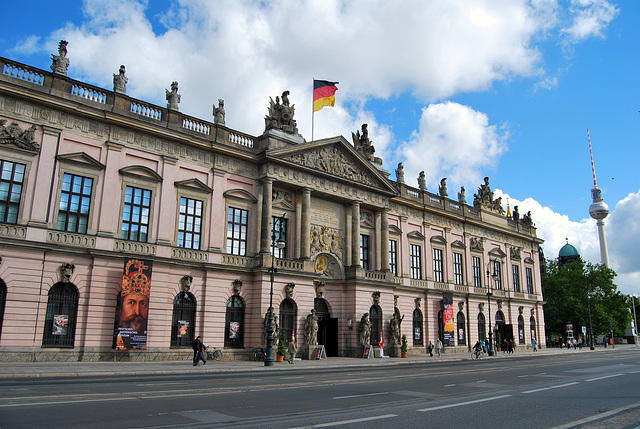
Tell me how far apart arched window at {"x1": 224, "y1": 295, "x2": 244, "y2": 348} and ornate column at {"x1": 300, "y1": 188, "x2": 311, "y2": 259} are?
6126 mm

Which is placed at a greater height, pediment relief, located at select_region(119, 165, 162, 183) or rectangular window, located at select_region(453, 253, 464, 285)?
pediment relief, located at select_region(119, 165, 162, 183)

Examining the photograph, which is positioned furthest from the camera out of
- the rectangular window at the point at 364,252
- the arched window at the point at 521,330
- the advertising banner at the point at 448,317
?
the arched window at the point at 521,330

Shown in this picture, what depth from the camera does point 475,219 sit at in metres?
56.4

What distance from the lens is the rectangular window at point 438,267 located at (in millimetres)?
50091

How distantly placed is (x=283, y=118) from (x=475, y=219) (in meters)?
28.7

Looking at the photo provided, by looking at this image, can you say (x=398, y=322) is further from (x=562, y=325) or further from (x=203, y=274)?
(x=562, y=325)

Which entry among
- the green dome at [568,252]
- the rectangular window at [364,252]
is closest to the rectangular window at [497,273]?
the rectangular window at [364,252]

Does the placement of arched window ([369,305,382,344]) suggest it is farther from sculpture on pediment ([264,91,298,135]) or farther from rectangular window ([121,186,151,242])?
rectangular window ([121,186,151,242])

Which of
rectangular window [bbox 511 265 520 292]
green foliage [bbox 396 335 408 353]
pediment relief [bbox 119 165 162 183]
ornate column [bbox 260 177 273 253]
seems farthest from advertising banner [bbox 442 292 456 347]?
pediment relief [bbox 119 165 162 183]

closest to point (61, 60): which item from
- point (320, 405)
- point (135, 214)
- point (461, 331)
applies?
point (135, 214)

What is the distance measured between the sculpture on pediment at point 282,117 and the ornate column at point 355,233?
8193 mm

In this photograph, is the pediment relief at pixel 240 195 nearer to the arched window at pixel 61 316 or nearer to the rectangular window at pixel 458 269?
the arched window at pixel 61 316

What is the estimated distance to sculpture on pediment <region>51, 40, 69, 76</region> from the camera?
1115 inches

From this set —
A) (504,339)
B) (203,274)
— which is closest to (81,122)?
(203,274)
